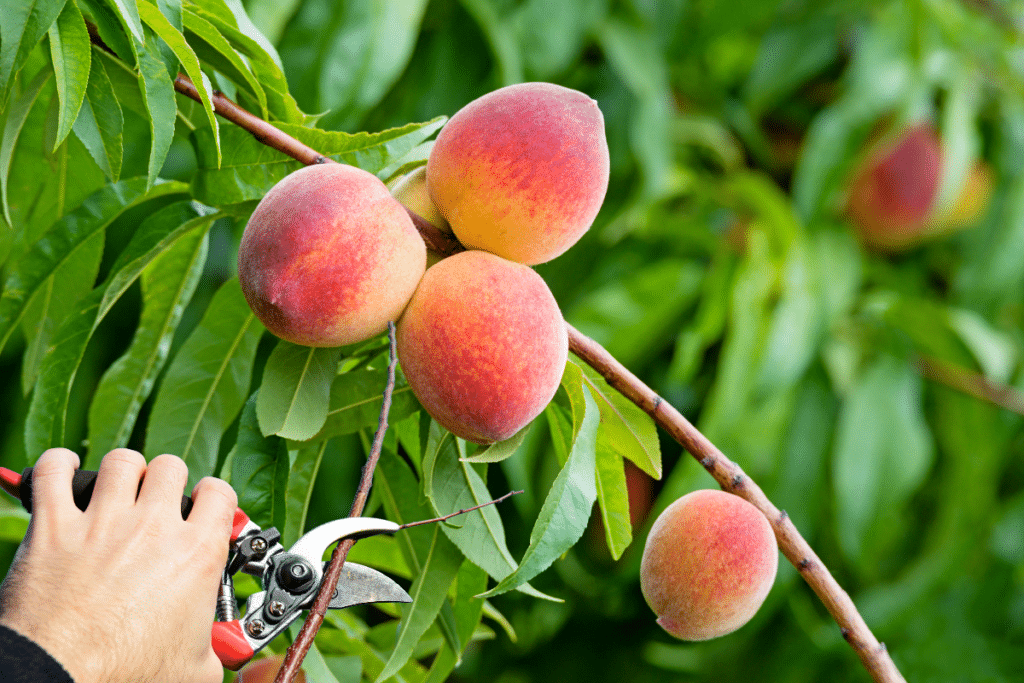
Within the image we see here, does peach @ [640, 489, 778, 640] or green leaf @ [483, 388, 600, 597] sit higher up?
green leaf @ [483, 388, 600, 597]

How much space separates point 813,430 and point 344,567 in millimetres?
1022

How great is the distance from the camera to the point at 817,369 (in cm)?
138

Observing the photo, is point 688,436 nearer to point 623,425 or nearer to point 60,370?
point 623,425

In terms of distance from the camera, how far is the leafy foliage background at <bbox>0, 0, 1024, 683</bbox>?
53 cm

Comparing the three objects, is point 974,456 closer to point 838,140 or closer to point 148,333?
point 838,140

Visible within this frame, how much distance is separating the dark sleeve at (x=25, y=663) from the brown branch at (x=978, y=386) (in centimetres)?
127

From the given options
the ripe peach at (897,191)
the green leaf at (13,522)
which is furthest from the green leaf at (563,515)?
the ripe peach at (897,191)

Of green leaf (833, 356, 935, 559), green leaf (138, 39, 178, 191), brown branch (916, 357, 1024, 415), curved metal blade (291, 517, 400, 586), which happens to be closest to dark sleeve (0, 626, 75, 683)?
curved metal blade (291, 517, 400, 586)

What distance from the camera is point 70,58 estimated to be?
454mm

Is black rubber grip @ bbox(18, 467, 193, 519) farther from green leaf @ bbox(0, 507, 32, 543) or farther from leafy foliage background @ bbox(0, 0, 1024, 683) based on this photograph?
green leaf @ bbox(0, 507, 32, 543)

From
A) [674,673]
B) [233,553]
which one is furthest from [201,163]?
[674,673]

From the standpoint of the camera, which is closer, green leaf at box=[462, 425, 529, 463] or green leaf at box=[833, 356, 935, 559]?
green leaf at box=[462, 425, 529, 463]

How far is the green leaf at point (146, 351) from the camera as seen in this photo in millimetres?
560

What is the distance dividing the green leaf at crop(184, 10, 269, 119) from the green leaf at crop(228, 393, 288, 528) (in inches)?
7.1
